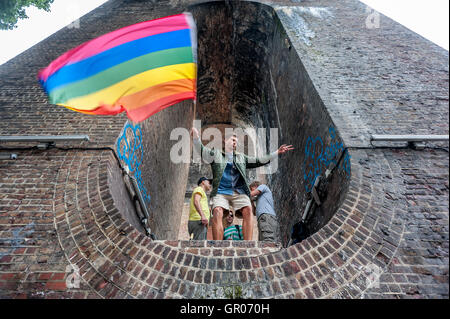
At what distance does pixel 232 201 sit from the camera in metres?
3.79

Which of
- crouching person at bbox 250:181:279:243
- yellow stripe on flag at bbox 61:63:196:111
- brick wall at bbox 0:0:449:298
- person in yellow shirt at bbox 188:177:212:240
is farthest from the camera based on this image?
crouching person at bbox 250:181:279:243

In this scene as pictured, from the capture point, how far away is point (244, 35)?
8.27 meters

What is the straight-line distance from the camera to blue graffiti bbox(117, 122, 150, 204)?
12.7 ft

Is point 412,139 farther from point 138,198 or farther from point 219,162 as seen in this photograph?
point 138,198

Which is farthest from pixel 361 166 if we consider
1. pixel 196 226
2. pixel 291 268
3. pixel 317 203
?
pixel 196 226

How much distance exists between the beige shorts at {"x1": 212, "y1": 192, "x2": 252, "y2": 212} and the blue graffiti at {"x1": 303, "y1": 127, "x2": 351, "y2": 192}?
1.42 meters

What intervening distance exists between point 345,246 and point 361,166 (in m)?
1.19

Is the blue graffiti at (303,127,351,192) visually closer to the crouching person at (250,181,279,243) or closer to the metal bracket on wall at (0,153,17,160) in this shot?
the crouching person at (250,181,279,243)

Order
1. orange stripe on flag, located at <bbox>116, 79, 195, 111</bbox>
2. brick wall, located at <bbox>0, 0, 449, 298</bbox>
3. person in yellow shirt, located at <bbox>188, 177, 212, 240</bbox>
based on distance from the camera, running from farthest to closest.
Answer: person in yellow shirt, located at <bbox>188, 177, 212, 240</bbox> < orange stripe on flag, located at <bbox>116, 79, 195, 111</bbox> < brick wall, located at <bbox>0, 0, 449, 298</bbox>

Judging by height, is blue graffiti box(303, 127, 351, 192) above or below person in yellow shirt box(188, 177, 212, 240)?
above

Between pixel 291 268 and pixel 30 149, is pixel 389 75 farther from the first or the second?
pixel 30 149

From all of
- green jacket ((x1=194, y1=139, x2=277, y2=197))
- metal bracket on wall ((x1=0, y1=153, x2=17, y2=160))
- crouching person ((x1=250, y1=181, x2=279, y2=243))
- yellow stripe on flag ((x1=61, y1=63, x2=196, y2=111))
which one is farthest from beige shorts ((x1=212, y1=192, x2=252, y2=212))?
metal bracket on wall ((x1=0, y1=153, x2=17, y2=160))

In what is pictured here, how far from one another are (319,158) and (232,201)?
1737 millimetres

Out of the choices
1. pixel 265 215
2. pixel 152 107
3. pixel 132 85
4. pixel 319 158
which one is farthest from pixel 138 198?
pixel 319 158
